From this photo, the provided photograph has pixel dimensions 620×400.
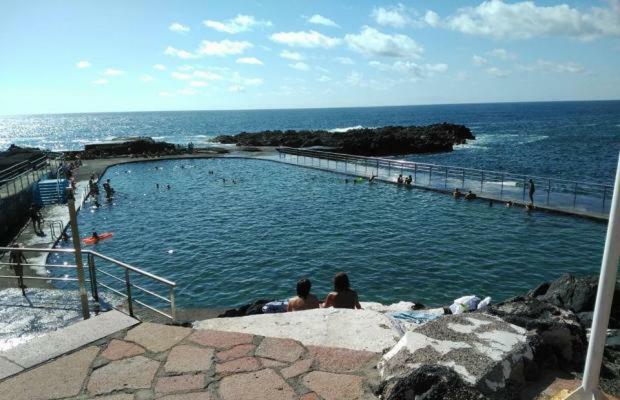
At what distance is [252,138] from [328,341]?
74309 millimetres

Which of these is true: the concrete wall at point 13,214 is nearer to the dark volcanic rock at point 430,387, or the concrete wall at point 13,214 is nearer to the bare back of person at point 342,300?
the bare back of person at point 342,300

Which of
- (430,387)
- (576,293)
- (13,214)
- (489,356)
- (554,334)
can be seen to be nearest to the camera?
(430,387)

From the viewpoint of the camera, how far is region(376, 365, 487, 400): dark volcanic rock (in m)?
3.38

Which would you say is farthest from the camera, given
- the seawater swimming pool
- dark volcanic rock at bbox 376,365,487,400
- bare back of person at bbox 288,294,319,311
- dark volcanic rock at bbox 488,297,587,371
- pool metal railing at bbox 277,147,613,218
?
pool metal railing at bbox 277,147,613,218

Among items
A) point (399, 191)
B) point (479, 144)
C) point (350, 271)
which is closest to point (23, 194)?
point (350, 271)

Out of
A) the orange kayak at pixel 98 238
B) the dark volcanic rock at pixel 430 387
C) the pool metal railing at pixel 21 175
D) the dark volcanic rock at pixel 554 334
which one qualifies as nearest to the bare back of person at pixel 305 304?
the dark volcanic rock at pixel 554 334

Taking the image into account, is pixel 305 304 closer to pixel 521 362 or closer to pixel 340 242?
pixel 521 362

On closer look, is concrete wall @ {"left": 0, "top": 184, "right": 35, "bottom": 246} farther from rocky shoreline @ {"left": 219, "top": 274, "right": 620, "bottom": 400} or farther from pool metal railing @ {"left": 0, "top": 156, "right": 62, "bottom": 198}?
rocky shoreline @ {"left": 219, "top": 274, "right": 620, "bottom": 400}

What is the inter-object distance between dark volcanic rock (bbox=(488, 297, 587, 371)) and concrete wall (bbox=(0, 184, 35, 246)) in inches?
818

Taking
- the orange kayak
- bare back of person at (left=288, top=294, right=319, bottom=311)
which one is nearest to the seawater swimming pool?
the orange kayak

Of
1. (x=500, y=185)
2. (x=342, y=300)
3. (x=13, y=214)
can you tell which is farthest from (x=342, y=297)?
(x=500, y=185)

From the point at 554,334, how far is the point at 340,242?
15051mm

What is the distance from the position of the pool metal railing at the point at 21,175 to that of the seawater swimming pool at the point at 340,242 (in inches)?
139

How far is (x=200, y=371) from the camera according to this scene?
4211 millimetres
